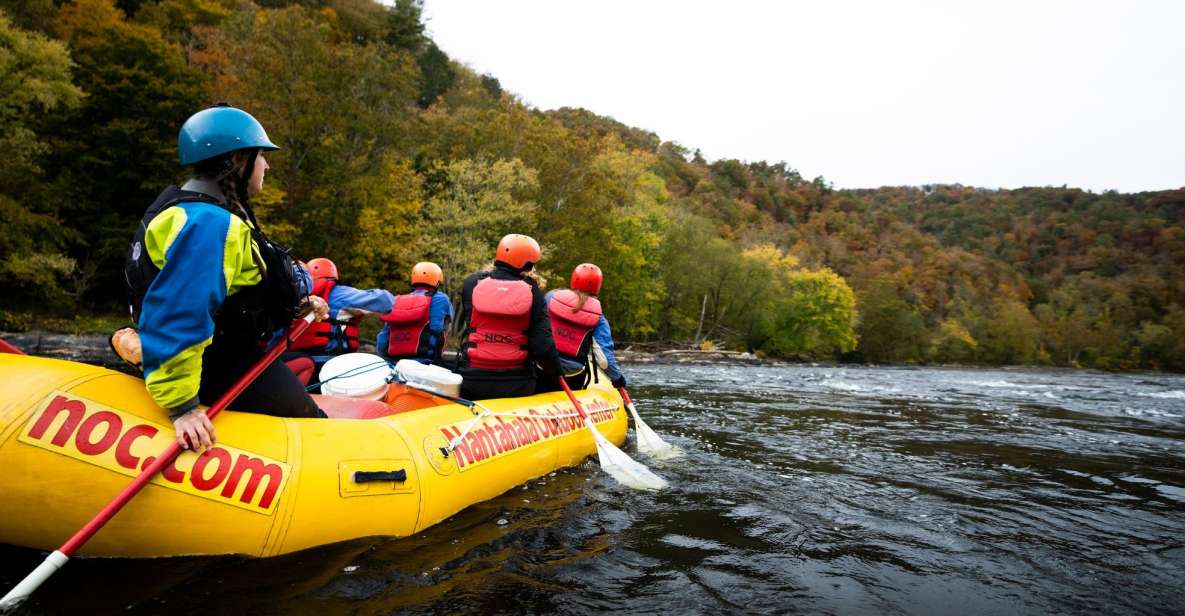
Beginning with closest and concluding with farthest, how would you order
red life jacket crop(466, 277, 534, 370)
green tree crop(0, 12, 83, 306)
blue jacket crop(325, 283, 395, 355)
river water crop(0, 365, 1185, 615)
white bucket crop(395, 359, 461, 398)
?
river water crop(0, 365, 1185, 615) → white bucket crop(395, 359, 461, 398) → red life jacket crop(466, 277, 534, 370) → blue jacket crop(325, 283, 395, 355) → green tree crop(0, 12, 83, 306)

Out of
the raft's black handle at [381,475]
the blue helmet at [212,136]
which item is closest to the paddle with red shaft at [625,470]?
the raft's black handle at [381,475]

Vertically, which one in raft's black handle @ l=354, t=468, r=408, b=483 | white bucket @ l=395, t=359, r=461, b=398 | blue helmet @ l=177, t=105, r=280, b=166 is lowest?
raft's black handle @ l=354, t=468, r=408, b=483

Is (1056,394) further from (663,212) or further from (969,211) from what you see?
(969,211)

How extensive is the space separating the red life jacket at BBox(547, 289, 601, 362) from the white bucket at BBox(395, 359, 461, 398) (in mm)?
2002

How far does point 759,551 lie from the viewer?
11.6 feet

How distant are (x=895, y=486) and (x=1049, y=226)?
4351 inches

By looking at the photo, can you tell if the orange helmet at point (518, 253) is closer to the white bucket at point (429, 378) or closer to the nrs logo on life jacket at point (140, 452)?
the white bucket at point (429, 378)

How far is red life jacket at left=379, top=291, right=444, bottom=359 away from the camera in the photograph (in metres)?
6.39

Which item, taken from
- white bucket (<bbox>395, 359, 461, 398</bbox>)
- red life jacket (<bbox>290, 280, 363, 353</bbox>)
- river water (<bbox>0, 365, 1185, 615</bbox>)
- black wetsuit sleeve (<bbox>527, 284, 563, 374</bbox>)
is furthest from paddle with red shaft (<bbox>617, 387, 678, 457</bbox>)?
red life jacket (<bbox>290, 280, 363, 353</bbox>)

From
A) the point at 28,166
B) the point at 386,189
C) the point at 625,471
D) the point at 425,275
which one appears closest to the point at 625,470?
the point at 625,471

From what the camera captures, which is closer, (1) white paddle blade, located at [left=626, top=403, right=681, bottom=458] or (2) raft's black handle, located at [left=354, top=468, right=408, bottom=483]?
(2) raft's black handle, located at [left=354, top=468, right=408, bottom=483]

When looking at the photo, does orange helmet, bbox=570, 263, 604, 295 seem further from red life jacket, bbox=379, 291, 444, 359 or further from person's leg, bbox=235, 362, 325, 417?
person's leg, bbox=235, 362, 325, 417

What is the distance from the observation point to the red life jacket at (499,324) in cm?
498

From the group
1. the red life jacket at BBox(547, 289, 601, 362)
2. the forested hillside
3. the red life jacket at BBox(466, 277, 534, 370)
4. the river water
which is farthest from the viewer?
the forested hillside
